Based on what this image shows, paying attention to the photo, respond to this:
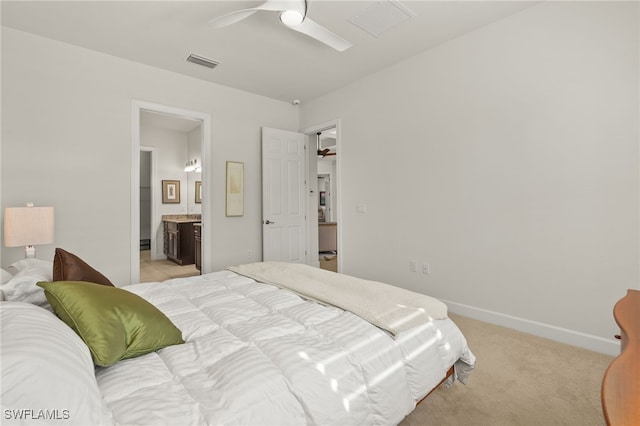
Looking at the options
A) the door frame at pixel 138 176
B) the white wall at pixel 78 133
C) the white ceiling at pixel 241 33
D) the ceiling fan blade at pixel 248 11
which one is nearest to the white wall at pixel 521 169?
the white ceiling at pixel 241 33

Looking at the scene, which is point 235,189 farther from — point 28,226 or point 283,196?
point 28,226

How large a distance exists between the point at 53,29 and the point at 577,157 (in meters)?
4.82

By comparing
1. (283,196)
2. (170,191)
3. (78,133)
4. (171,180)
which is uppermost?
→ (78,133)

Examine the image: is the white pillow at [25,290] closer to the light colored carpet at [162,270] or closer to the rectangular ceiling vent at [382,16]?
the rectangular ceiling vent at [382,16]

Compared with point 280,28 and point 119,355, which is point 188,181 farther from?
point 119,355

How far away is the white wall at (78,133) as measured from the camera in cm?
293

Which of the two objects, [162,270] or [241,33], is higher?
[241,33]

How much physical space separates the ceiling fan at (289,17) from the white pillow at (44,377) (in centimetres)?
228

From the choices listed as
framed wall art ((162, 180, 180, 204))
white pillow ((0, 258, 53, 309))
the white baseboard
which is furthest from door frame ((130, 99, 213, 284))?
the white baseboard

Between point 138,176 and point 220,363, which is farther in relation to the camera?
point 138,176

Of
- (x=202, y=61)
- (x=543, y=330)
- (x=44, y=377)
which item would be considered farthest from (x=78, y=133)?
(x=543, y=330)

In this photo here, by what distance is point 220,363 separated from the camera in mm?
1124

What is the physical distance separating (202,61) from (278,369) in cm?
361

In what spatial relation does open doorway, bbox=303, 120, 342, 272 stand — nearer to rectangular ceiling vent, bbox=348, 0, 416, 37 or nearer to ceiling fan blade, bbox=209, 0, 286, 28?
rectangular ceiling vent, bbox=348, 0, 416, 37
